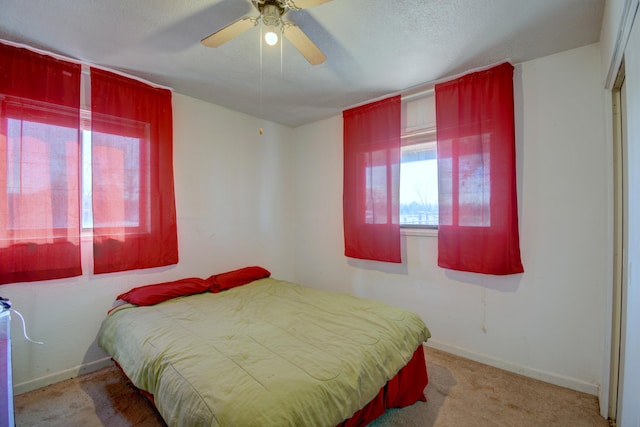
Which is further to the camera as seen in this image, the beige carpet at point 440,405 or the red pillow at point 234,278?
the red pillow at point 234,278

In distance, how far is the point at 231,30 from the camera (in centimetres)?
156

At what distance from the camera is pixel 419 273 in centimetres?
275

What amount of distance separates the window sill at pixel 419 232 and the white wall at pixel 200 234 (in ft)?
5.53

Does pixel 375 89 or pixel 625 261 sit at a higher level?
pixel 375 89

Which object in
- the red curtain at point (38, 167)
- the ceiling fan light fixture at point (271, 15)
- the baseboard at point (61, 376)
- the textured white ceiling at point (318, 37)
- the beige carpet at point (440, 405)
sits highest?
the textured white ceiling at point (318, 37)

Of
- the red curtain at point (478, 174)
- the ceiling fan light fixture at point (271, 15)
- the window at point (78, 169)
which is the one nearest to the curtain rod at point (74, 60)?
the window at point (78, 169)

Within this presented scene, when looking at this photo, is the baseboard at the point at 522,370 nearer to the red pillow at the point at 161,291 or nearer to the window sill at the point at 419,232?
the window sill at the point at 419,232

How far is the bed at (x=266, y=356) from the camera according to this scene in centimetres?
112

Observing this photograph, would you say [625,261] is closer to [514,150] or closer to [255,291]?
[514,150]

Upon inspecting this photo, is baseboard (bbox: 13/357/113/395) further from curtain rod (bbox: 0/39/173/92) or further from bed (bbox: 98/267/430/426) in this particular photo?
curtain rod (bbox: 0/39/173/92)

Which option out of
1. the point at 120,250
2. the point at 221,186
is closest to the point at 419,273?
the point at 221,186

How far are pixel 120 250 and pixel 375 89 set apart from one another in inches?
109

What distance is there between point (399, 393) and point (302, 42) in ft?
7.25

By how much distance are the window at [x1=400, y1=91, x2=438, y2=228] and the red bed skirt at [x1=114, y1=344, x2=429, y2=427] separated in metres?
1.28
